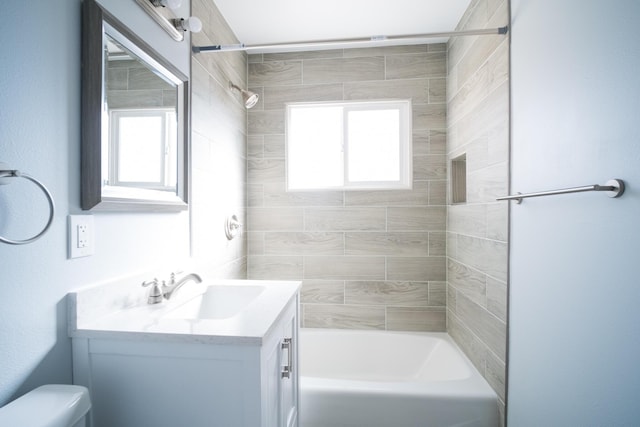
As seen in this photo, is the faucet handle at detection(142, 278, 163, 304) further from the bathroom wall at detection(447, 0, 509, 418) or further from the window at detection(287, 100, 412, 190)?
the bathroom wall at detection(447, 0, 509, 418)

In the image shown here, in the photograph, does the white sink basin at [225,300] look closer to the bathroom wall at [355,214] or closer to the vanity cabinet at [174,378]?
the vanity cabinet at [174,378]

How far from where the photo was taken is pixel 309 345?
246cm

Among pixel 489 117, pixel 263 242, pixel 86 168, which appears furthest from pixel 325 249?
pixel 86 168

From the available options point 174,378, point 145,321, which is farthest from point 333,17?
point 174,378

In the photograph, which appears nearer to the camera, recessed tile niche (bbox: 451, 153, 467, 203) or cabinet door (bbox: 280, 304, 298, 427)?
cabinet door (bbox: 280, 304, 298, 427)

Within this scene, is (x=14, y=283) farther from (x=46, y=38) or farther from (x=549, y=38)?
(x=549, y=38)

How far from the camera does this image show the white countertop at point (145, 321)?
0.91 m

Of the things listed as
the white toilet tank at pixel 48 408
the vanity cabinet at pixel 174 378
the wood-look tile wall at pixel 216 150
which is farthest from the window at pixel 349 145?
the white toilet tank at pixel 48 408

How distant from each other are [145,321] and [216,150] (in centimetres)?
122

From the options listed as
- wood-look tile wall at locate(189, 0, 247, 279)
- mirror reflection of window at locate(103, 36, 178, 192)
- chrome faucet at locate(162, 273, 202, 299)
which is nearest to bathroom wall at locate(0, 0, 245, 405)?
mirror reflection of window at locate(103, 36, 178, 192)

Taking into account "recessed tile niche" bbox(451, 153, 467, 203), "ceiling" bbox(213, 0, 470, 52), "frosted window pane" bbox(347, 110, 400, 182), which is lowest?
"recessed tile niche" bbox(451, 153, 467, 203)

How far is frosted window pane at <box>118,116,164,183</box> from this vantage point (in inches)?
45.5

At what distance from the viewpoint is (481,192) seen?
1.87 metres

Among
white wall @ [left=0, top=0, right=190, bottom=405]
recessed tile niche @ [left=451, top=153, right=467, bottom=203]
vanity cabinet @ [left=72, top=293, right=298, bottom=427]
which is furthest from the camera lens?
recessed tile niche @ [left=451, top=153, right=467, bottom=203]
